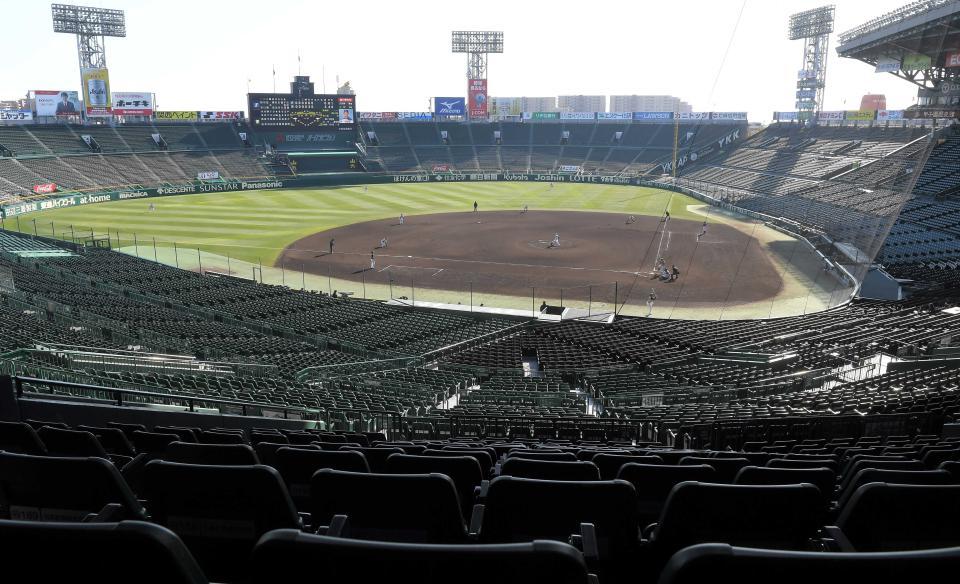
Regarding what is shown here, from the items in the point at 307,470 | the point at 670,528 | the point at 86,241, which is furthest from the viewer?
the point at 86,241

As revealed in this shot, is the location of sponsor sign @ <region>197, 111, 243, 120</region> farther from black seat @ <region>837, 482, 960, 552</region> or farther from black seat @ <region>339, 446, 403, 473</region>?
black seat @ <region>837, 482, 960, 552</region>

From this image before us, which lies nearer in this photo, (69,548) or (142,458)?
(69,548)

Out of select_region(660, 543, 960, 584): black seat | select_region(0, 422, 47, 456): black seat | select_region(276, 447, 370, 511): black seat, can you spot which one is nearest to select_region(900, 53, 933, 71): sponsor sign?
select_region(276, 447, 370, 511): black seat

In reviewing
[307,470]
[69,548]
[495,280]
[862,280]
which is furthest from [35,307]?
[862,280]

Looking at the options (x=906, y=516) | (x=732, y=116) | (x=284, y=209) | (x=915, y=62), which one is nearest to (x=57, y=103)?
(x=284, y=209)

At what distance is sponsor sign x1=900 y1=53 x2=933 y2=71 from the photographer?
187 feet

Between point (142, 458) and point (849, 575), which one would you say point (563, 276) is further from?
point (849, 575)

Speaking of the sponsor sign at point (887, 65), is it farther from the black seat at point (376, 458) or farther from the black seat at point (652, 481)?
the black seat at point (376, 458)

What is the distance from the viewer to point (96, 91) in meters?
101

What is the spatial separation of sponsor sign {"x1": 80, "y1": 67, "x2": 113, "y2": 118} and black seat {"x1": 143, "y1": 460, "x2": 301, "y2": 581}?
116 meters

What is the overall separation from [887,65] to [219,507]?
72336 mm

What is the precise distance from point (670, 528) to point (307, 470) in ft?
9.74

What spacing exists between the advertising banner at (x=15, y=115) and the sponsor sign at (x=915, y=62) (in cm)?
10724

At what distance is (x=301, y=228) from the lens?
63.0 meters
